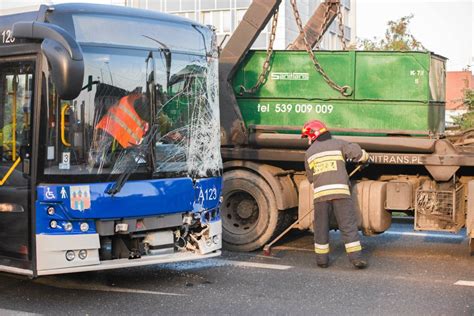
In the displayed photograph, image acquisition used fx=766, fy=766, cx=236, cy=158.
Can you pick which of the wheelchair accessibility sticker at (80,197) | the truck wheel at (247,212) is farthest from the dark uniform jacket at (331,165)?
the wheelchair accessibility sticker at (80,197)

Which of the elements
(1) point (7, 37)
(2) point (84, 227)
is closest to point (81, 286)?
(2) point (84, 227)

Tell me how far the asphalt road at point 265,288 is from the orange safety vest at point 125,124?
152cm

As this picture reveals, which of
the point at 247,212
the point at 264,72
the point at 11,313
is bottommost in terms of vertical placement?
the point at 11,313

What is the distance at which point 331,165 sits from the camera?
854 cm

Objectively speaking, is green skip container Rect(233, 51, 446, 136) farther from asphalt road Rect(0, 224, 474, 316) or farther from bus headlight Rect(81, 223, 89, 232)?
bus headlight Rect(81, 223, 89, 232)

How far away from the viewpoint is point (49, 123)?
672cm

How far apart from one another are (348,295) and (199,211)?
1.68m

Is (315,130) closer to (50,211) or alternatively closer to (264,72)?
(264,72)

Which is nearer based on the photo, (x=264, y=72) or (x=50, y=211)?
(x=50, y=211)

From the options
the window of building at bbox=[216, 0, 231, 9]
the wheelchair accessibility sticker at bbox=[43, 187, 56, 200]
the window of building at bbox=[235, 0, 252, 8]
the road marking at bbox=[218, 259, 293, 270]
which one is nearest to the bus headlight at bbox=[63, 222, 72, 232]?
the wheelchair accessibility sticker at bbox=[43, 187, 56, 200]

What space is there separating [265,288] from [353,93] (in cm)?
320

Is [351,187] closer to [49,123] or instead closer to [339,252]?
[339,252]

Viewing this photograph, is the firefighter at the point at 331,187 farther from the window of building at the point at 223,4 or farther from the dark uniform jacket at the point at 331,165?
the window of building at the point at 223,4

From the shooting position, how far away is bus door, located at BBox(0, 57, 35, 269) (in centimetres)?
680
